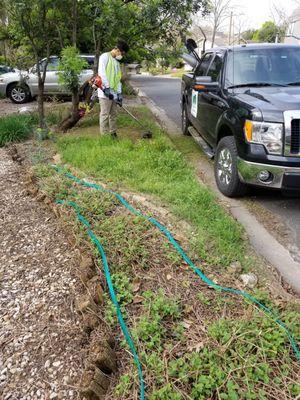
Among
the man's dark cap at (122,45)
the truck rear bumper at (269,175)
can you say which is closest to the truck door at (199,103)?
the man's dark cap at (122,45)

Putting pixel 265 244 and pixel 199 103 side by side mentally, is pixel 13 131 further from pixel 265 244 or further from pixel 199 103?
pixel 265 244

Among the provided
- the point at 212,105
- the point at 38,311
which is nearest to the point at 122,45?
the point at 212,105

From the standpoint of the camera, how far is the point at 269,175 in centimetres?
394

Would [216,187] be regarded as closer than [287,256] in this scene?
No

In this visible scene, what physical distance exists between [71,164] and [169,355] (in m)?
3.94

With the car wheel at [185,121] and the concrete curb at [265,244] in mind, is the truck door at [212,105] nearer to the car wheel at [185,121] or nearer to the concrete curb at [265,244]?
the concrete curb at [265,244]

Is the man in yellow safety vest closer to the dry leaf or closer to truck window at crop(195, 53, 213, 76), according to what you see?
truck window at crop(195, 53, 213, 76)

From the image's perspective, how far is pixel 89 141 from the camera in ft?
21.6

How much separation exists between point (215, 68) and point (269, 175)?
2285 millimetres

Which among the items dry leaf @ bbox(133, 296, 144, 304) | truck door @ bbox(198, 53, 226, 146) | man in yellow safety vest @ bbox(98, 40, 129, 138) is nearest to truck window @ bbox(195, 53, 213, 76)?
truck door @ bbox(198, 53, 226, 146)

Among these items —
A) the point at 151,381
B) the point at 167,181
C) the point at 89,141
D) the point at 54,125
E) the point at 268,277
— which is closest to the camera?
the point at 151,381

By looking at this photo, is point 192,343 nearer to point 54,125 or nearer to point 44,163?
point 44,163

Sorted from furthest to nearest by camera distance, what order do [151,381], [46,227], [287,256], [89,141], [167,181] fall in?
[89,141] < [167,181] < [46,227] < [287,256] < [151,381]

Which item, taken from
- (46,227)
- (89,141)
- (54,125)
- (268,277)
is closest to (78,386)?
(268,277)
